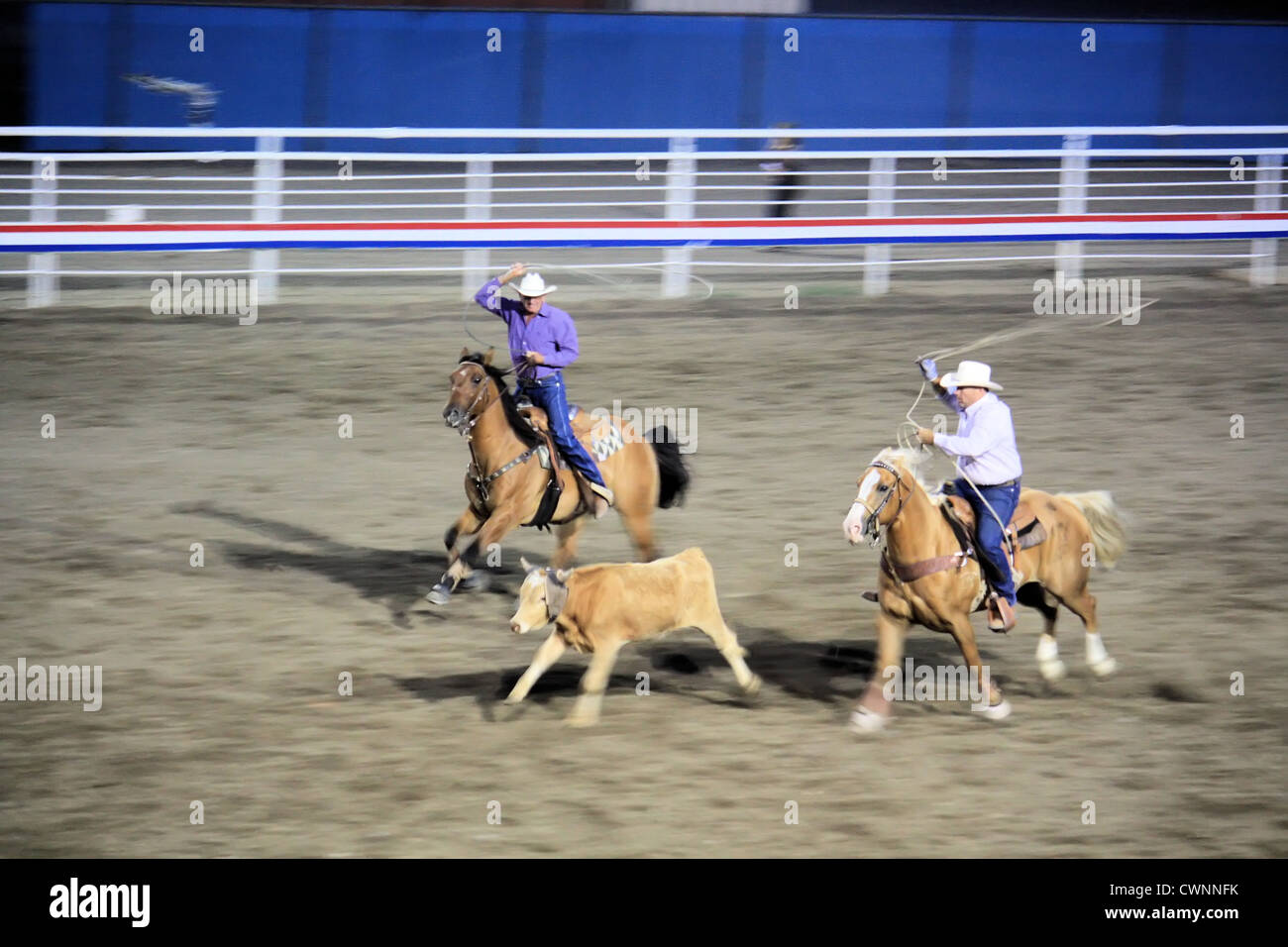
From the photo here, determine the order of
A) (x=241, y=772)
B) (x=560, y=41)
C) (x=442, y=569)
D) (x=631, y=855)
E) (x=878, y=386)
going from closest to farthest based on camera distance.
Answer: (x=631, y=855), (x=241, y=772), (x=442, y=569), (x=878, y=386), (x=560, y=41)

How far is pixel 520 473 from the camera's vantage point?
8.21 m

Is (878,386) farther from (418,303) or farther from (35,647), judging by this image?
(35,647)

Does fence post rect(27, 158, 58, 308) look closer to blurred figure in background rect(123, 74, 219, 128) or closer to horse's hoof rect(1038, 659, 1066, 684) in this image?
blurred figure in background rect(123, 74, 219, 128)

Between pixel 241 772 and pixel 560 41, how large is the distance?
1901 centimetres

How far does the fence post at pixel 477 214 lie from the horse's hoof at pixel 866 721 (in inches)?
358

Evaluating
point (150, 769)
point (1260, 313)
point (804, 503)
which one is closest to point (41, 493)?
point (150, 769)

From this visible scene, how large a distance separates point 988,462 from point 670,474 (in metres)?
2.37

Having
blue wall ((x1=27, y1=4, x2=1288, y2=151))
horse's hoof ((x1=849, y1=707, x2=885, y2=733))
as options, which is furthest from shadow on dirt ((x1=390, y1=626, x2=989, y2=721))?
blue wall ((x1=27, y1=4, x2=1288, y2=151))

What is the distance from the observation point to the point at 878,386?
41.7 ft

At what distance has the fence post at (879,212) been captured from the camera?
50.2 ft

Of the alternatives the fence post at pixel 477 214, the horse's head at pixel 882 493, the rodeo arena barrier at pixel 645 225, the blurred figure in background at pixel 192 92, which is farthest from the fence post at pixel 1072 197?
the blurred figure in background at pixel 192 92

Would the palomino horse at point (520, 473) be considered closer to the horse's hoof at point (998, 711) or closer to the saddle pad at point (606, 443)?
the saddle pad at point (606, 443)

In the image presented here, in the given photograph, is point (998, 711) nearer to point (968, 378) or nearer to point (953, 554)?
point (953, 554)

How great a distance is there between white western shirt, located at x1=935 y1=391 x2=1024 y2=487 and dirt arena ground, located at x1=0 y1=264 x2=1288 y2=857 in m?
1.23
